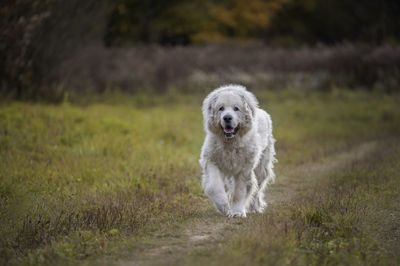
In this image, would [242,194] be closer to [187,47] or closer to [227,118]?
[227,118]

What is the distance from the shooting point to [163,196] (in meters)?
7.39

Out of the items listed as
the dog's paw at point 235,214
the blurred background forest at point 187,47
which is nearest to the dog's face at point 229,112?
the dog's paw at point 235,214

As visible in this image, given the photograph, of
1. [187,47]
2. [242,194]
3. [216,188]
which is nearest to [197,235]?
[216,188]

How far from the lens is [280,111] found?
18047 millimetres

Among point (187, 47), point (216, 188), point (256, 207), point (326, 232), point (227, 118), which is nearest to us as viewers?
point (326, 232)

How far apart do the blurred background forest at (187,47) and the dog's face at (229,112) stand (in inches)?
289

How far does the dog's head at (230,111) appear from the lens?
666 centimetres

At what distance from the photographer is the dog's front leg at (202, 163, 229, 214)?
6.40 m

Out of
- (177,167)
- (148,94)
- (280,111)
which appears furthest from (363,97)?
(177,167)

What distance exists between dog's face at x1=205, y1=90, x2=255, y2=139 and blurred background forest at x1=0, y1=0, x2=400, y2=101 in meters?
7.33

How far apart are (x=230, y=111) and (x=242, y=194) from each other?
3.86 feet

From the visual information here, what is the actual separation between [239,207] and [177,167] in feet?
9.83

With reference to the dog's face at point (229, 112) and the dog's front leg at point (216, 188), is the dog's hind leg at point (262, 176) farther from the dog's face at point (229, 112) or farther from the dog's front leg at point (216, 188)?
the dog's face at point (229, 112)

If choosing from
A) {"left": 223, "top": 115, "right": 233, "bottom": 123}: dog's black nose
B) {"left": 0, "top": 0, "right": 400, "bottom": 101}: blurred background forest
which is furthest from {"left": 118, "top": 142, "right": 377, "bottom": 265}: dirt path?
{"left": 0, "top": 0, "right": 400, "bottom": 101}: blurred background forest
